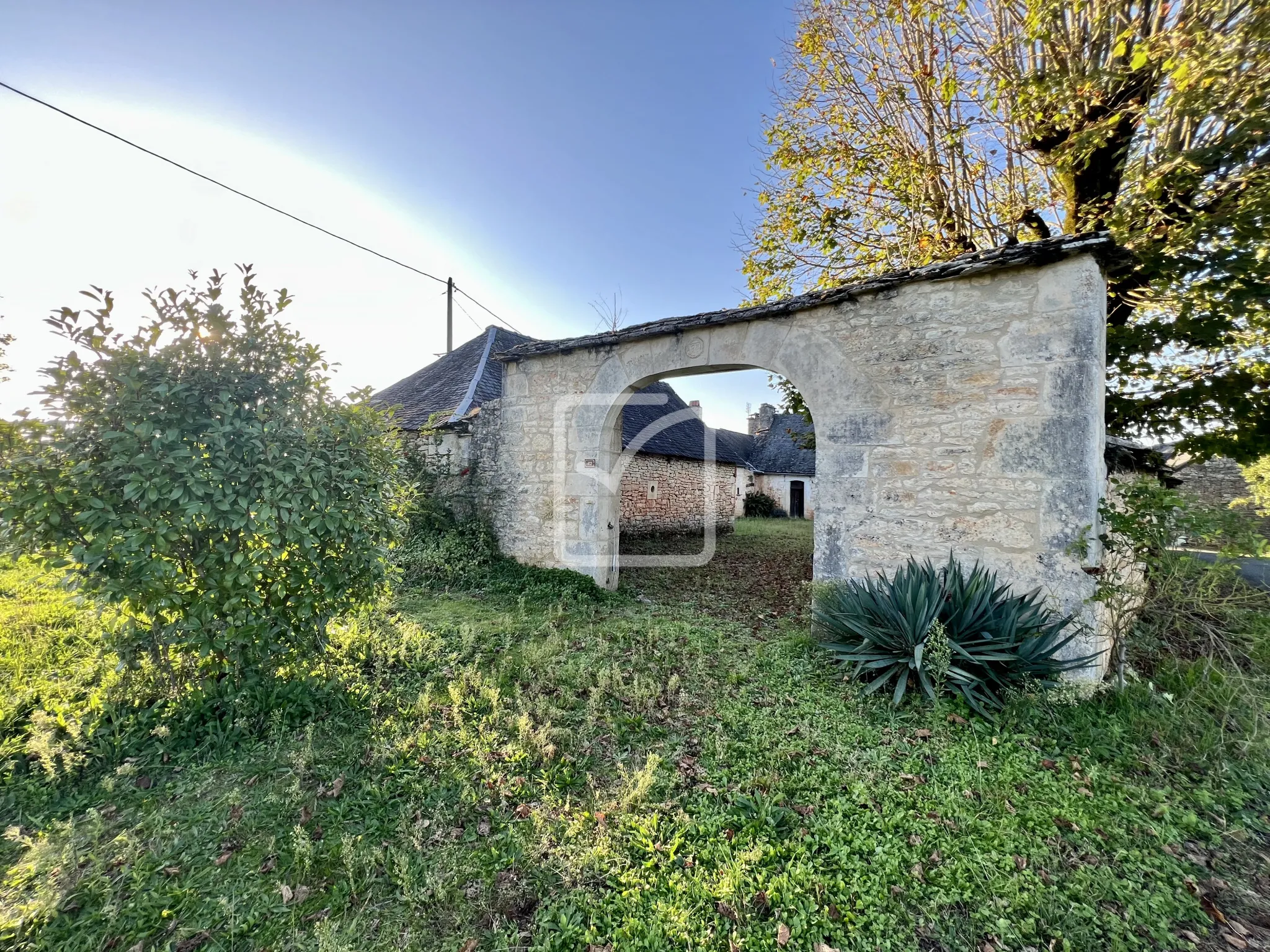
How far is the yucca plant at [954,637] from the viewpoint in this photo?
394 cm

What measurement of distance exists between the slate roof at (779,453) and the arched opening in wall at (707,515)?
13cm

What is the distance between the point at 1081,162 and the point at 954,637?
600cm

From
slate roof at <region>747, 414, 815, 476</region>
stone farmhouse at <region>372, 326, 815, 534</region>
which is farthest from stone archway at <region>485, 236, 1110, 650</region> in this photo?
slate roof at <region>747, 414, 815, 476</region>

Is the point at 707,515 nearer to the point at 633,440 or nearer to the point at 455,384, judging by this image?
the point at 633,440

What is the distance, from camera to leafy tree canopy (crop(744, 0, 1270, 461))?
437 cm

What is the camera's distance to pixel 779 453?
26.2 meters

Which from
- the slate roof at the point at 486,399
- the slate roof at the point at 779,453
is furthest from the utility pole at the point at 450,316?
the slate roof at the point at 779,453

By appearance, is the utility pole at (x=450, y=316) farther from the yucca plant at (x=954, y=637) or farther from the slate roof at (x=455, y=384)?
the yucca plant at (x=954, y=637)

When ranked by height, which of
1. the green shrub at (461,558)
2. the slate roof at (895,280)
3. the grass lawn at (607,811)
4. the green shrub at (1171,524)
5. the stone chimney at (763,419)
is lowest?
the grass lawn at (607,811)

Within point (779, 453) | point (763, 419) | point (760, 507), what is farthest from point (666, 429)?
point (763, 419)

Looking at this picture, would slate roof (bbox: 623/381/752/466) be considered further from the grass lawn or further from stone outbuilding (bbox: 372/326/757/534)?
the grass lawn

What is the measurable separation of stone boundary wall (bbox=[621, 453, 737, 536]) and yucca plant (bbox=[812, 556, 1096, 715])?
793 cm

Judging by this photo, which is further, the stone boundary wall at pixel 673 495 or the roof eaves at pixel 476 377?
the stone boundary wall at pixel 673 495

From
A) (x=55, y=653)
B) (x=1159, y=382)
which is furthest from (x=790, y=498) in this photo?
(x=55, y=653)
